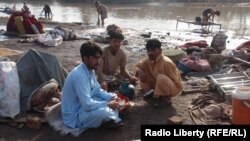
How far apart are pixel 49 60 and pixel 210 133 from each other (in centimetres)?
298

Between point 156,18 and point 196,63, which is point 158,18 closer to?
point 156,18

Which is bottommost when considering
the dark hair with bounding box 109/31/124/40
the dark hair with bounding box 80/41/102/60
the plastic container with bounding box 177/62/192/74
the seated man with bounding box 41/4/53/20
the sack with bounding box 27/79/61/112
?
the sack with bounding box 27/79/61/112

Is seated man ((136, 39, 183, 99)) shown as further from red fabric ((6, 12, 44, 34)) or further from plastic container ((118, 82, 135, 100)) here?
red fabric ((6, 12, 44, 34))

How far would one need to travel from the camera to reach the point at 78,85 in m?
3.96

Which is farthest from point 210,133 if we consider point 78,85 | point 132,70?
point 132,70

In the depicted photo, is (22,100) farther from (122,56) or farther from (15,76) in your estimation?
(122,56)

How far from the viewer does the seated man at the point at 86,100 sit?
3.97m

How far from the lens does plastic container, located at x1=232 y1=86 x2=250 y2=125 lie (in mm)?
4066

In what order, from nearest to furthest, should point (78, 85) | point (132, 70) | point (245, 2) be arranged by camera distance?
1. point (78, 85)
2. point (132, 70)
3. point (245, 2)

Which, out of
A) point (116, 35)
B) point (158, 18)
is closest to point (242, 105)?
point (116, 35)

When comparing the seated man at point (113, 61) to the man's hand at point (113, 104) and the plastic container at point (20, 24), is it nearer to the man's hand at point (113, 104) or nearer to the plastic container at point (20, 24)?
the man's hand at point (113, 104)

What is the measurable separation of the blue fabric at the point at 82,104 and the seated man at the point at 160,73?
912 millimetres

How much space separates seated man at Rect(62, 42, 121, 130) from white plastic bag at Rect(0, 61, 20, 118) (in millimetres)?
942

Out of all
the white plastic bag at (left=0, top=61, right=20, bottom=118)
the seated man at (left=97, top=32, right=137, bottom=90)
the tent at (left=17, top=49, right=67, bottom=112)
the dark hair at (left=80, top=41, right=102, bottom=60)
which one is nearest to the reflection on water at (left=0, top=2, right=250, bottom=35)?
the seated man at (left=97, top=32, right=137, bottom=90)
